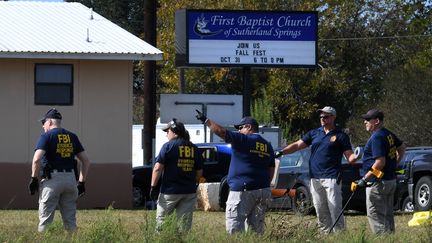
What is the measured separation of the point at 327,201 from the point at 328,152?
0.63 meters

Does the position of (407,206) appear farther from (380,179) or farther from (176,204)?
(176,204)

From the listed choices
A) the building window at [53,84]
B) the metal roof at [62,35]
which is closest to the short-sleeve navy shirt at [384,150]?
the metal roof at [62,35]

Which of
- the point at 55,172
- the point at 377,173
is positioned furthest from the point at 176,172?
the point at 377,173

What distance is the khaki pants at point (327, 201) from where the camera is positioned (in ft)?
43.0

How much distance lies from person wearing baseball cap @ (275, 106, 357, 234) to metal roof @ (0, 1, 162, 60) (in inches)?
392

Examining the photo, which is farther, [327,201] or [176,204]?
[327,201]

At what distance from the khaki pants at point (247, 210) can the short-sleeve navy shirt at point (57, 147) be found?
2.12 metres

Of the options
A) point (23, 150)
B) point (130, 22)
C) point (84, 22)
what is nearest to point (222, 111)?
point (84, 22)

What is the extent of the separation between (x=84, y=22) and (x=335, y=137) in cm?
1290

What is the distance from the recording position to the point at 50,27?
24.5m

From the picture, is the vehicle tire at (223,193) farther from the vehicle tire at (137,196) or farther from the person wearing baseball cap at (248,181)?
the person wearing baseball cap at (248,181)

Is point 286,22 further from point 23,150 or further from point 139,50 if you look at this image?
point 23,150

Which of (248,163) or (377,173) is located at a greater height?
(248,163)

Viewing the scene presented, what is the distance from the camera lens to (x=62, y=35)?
23.7 meters
